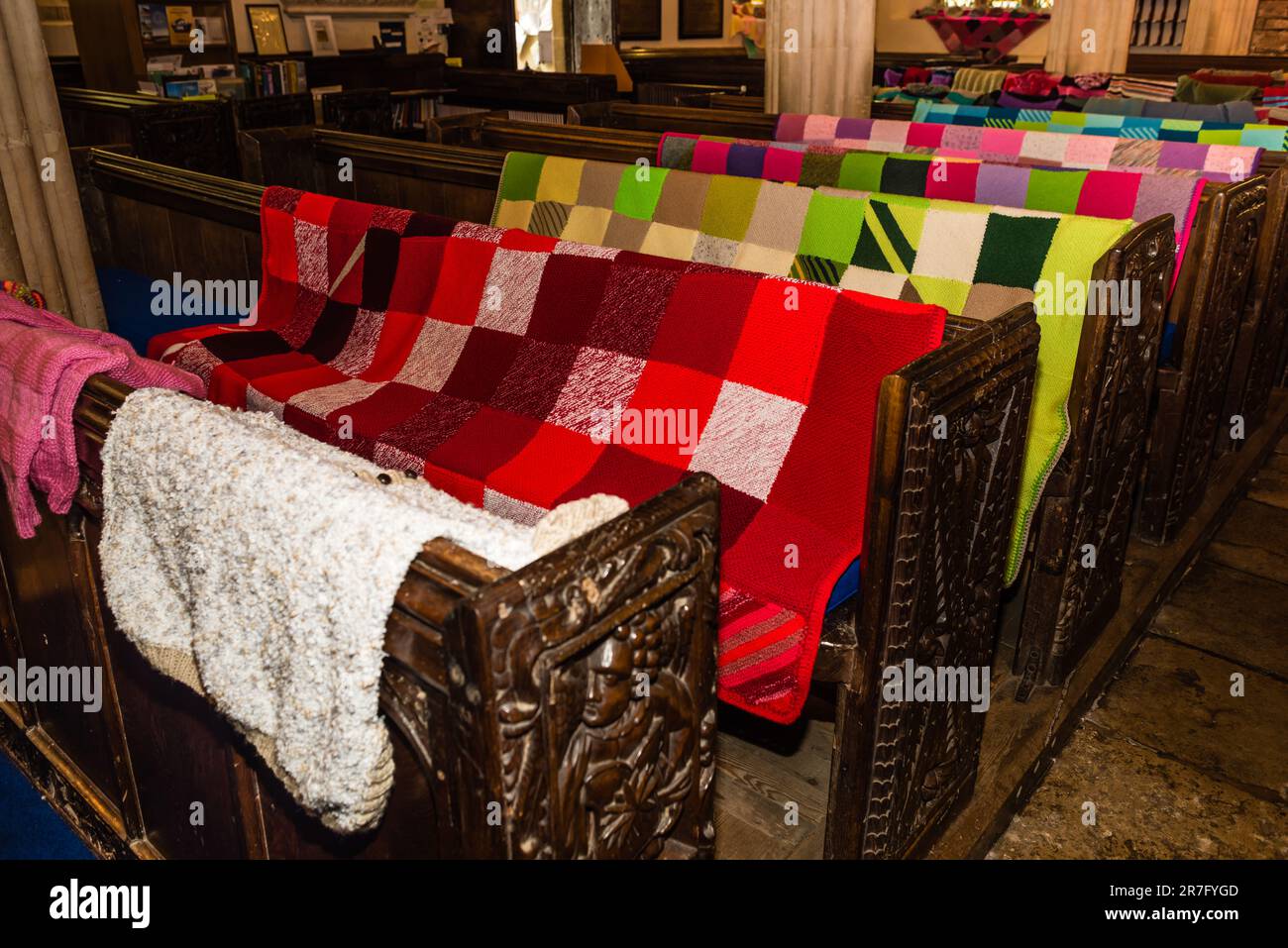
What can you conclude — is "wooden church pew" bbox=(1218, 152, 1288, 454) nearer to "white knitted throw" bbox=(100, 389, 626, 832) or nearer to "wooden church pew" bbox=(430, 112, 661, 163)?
"wooden church pew" bbox=(430, 112, 661, 163)

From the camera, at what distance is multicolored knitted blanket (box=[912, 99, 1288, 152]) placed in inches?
118

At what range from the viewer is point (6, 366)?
1.53m

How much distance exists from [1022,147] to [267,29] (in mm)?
8038

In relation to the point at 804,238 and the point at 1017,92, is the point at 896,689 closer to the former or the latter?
the point at 804,238

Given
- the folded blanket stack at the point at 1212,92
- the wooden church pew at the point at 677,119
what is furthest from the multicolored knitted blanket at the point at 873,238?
the folded blanket stack at the point at 1212,92

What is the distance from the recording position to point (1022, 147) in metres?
3.06

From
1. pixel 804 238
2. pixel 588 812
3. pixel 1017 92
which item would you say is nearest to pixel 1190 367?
pixel 804 238

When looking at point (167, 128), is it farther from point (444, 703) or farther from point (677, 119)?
point (444, 703)

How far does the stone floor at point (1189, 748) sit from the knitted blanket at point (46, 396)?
186cm

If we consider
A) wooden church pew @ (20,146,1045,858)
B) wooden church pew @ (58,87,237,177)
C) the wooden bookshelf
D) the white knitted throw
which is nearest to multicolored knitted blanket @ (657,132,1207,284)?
wooden church pew @ (20,146,1045,858)

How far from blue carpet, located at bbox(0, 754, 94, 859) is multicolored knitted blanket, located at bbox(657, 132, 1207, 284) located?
2.42m

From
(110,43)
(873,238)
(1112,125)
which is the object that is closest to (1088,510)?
(873,238)

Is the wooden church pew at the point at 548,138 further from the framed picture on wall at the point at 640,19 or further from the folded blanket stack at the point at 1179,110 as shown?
the framed picture on wall at the point at 640,19

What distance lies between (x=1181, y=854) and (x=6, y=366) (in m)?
2.34
